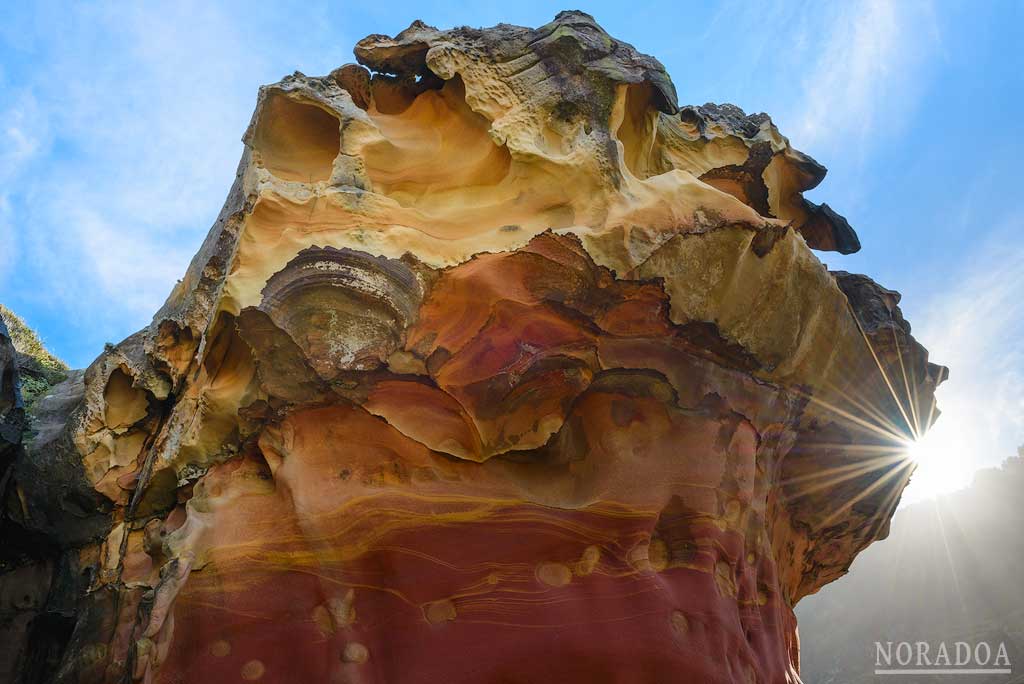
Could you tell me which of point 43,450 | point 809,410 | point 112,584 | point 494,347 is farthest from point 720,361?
point 43,450

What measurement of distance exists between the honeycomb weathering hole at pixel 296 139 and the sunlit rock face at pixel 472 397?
0.7 inches

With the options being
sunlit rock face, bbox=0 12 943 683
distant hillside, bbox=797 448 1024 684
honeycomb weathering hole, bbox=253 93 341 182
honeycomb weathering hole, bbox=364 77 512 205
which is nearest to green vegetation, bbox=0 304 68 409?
sunlit rock face, bbox=0 12 943 683

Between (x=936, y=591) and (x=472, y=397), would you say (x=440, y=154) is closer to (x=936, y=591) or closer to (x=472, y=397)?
(x=472, y=397)

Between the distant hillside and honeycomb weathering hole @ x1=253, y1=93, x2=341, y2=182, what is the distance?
2359cm

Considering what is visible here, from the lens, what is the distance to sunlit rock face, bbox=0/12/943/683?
3504 millimetres

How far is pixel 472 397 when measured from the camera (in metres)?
3.84

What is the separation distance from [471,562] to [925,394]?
3905mm

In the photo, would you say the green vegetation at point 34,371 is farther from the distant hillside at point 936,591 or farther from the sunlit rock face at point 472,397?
the distant hillside at point 936,591

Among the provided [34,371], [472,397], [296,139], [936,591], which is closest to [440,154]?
[296,139]

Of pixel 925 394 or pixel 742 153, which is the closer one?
pixel 742 153

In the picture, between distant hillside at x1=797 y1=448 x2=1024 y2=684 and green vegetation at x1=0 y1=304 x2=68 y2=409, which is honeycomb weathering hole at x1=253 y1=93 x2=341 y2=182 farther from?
distant hillside at x1=797 y1=448 x2=1024 y2=684

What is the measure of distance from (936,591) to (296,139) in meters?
28.5

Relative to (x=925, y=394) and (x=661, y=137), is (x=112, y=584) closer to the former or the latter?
(x=661, y=137)

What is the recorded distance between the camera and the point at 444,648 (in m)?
3.45
